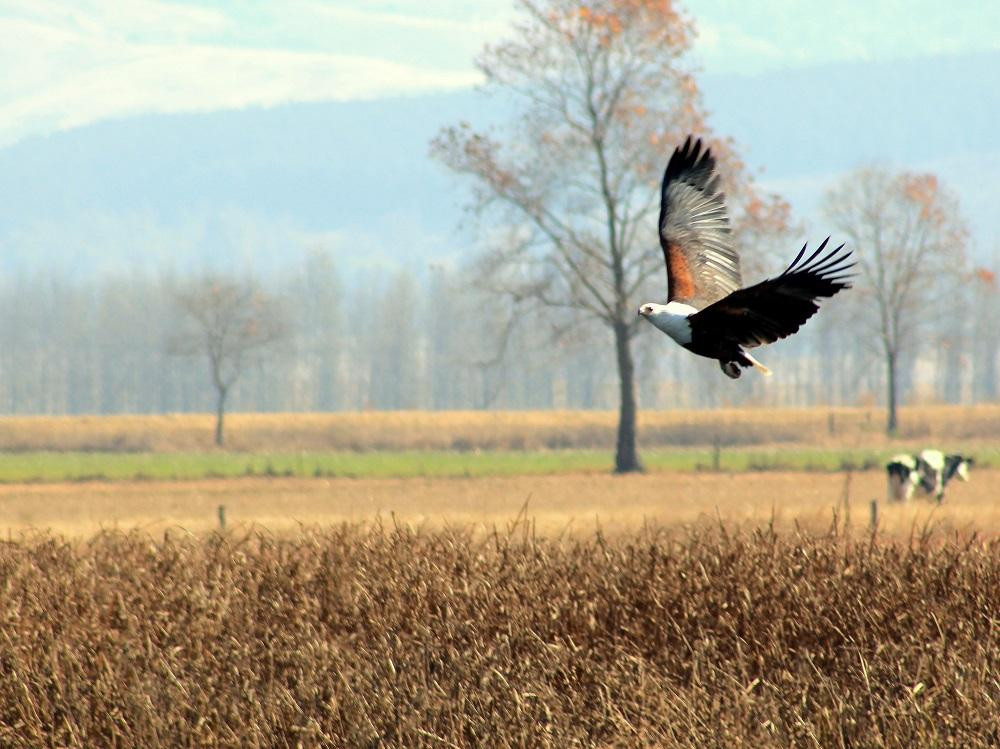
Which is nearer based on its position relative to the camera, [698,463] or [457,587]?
[457,587]

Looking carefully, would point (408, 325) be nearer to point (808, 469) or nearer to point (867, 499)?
point (808, 469)

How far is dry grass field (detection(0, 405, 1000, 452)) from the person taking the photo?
56.3 m

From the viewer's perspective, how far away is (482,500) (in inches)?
1115

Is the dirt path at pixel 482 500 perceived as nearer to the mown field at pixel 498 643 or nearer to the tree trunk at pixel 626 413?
the tree trunk at pixel 626 413

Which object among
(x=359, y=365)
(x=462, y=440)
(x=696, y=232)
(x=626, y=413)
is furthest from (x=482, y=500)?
(x=359, y=365)

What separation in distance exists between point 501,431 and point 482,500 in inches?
1197

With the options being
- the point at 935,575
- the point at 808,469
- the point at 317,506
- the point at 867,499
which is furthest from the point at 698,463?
the point at 935,575

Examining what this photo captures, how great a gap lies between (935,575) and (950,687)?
8.47 ft

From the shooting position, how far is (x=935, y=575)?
10.6 meters

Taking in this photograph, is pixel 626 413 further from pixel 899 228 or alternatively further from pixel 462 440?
pixel 899 228

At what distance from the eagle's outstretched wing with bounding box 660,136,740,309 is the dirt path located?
990 cm

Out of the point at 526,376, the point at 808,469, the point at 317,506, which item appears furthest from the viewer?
the point at 526,376

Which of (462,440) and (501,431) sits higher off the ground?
(501,431)

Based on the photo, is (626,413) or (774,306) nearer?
(774,306)
